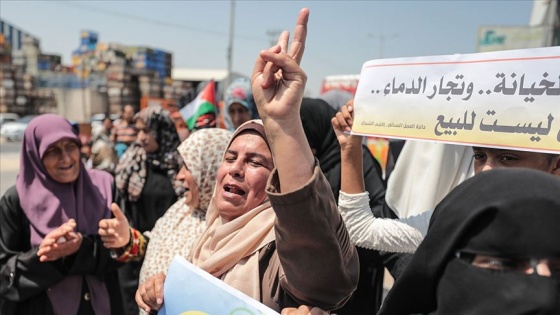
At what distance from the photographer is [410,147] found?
2223 millimetres

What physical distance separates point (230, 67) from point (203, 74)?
25.0 meters

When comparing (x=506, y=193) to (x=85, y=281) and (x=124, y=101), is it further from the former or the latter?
(x=124, y=101)

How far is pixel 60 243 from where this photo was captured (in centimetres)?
200

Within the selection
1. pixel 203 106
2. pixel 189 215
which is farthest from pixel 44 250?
pixel 203 106

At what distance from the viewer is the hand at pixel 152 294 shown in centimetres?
131

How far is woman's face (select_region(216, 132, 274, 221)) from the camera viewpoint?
4.62ft

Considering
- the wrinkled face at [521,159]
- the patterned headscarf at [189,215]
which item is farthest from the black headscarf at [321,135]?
the wrinkled face at [521,159]

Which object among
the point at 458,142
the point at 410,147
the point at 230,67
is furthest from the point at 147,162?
the point at 230,67

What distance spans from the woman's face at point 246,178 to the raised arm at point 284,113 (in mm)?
396

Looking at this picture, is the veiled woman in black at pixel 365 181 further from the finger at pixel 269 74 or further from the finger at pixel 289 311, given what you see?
the finger at pixel 269 74

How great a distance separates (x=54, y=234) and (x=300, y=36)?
5.02ft

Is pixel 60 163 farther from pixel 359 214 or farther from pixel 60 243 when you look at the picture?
pixel 359 214

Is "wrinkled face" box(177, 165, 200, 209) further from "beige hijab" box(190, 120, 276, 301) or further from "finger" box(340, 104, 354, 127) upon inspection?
"finger" box(340, 104, 354, 127)

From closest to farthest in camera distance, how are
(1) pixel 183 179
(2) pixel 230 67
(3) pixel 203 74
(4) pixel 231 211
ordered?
(4) pixel 231 211
(1) pixel 183 179
(2) pixel 230 67
(3) pixel 203 74
